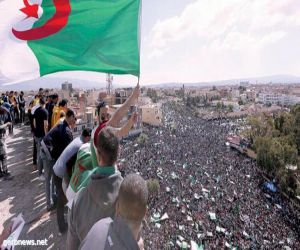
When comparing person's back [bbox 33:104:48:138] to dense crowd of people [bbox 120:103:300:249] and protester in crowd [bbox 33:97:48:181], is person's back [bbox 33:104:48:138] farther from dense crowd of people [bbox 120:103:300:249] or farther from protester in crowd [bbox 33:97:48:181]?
dense crowd of people [bbox 120:103:300:249]

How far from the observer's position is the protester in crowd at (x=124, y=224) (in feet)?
4.08

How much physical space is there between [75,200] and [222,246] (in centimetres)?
1302

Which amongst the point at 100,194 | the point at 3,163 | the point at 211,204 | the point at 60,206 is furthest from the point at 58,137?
the point at 211,204

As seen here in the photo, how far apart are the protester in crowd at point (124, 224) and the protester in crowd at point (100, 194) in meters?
0.36

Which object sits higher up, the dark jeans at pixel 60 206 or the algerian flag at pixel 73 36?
the algerian flag at pixel 73 36

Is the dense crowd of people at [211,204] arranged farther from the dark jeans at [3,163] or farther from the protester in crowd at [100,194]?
the protester in crowd at [100,194]

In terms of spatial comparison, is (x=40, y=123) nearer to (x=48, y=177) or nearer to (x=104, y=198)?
(x=48, y=177)

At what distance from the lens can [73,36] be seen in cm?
296

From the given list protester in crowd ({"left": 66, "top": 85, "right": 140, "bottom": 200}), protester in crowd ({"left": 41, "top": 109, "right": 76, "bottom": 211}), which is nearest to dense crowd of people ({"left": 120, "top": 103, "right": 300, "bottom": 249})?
protester in crowd ({"left": 41, "top": 109, "right": 76, "bottom": 211})

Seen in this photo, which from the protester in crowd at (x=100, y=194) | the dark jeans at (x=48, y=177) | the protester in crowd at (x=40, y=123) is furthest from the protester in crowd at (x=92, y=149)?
the protester in crowd at (x=40, y=123)

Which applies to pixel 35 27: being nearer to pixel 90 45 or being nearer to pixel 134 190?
pixel 90 45

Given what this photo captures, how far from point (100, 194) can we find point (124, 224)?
1.58ft

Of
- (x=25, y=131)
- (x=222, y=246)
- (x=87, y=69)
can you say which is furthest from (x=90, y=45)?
(x=222, y=246)

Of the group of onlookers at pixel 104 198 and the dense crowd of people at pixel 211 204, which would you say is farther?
the dense crowd of people at pixel 211 204
